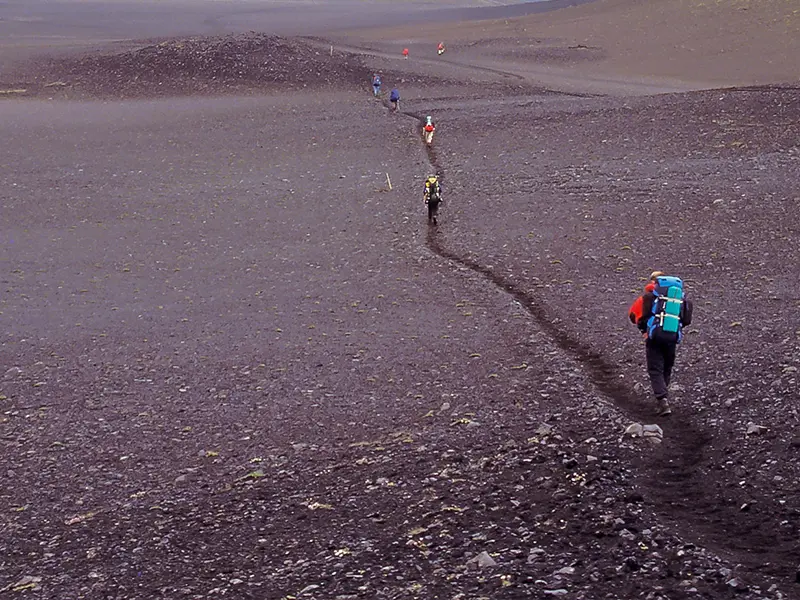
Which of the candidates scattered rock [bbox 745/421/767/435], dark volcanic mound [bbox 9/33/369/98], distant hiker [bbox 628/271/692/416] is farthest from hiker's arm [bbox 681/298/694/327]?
dark volcanic mound [bbox 9/33/369/98]

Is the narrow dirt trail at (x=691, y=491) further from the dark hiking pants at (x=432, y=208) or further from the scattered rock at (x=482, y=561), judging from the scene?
the dark hiking pants at (x=432, y=208)

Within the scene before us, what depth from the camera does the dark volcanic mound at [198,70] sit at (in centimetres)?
3966

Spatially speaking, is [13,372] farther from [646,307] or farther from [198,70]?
[198,70]

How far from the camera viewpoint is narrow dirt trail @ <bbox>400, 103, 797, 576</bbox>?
23.6ft

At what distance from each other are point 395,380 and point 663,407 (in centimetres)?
323

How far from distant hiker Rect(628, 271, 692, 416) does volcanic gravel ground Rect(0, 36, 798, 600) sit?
1.37 feet

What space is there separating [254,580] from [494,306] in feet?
25.0

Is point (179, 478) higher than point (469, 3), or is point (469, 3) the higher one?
point (469, 3)

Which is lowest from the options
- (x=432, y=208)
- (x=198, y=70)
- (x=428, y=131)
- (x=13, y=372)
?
(x=13, y=372)

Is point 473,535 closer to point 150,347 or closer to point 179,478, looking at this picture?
point 179,478

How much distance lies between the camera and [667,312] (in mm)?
9781

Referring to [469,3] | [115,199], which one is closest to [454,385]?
[115,199]

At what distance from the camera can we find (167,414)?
11102 millimetres

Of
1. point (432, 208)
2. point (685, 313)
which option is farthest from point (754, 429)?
point (432, 208)
